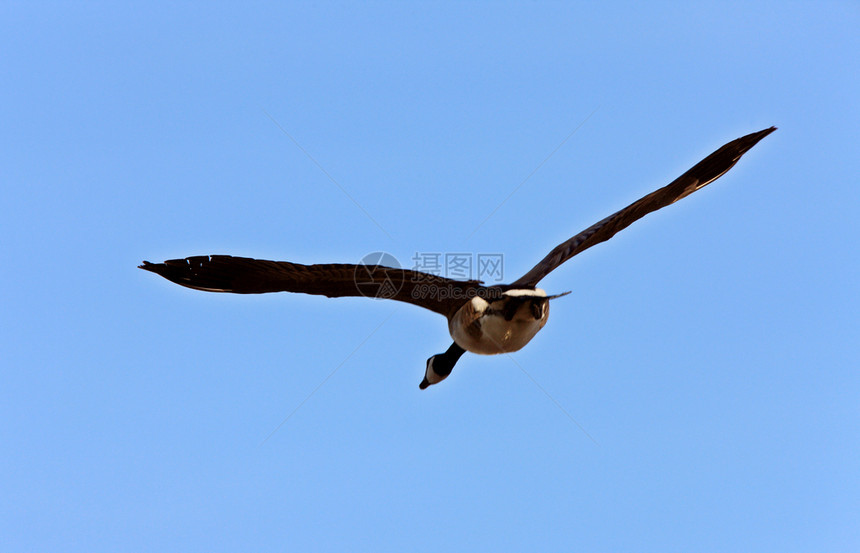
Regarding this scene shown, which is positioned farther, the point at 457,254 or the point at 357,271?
the point at 457,254

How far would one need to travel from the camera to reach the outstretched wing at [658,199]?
27.9ft

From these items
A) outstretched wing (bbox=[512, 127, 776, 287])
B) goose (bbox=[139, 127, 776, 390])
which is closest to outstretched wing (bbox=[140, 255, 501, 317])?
goose (bbox=[139, 127, 776, 390])

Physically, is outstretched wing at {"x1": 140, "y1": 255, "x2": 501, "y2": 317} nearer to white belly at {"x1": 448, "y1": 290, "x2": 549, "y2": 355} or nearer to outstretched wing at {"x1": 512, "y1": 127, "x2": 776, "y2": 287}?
white belly at {"x1": 448, "y1": 290, "x2": 549, "y2": 355}

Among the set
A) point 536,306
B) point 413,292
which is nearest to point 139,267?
point 413,292

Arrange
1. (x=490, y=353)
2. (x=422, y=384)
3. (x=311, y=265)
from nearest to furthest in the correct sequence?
(x=311, y=265) → (x=490, y=353) → (x=422, y=384)

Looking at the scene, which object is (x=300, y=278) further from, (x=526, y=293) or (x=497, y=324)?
(x=526, y=293)

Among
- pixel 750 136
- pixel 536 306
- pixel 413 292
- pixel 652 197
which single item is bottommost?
pixel 536 306

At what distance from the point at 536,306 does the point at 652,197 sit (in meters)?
1.98

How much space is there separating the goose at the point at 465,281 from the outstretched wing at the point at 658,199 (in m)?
0.01

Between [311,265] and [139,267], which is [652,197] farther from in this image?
[139,267]

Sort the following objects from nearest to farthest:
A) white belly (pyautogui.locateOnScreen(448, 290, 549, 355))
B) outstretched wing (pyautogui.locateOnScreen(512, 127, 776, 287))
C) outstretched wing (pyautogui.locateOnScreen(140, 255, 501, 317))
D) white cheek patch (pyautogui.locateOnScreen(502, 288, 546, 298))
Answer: white cheek patch (pyautogui.locateOnScreen(502, 288, 546, 298)) < outstretched wing (pyautogui.locateOnScreen(140, 255, 501, 317)) < white belly (pyautogui.locateOnScreen(448, 290, 549, 355)) < outstretched wing (pyautogui.locateOnScreen(512, 127, 776, 287))

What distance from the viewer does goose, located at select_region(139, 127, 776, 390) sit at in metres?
8.13

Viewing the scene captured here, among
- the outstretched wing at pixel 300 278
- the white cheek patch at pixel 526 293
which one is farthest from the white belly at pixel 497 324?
the outstretched wing at pixel 300 278

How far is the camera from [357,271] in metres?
7.98
